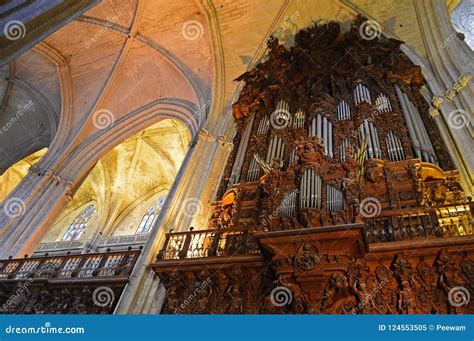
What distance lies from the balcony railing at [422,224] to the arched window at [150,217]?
11641 millimetres

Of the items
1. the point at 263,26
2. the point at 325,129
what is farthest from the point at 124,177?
the point at 325,129

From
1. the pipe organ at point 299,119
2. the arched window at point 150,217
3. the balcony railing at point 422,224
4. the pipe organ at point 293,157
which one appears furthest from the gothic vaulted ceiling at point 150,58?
the balcony railing at point 422,224

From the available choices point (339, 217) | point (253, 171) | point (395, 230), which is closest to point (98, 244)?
point (253, 171)

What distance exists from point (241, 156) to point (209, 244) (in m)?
2.82

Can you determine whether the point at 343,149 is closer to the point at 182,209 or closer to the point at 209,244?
the point at 209,244

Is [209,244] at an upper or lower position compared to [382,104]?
lower

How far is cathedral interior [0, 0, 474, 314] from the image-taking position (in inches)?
213

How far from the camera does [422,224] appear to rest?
5.74 metres

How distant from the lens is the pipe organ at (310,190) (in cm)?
581

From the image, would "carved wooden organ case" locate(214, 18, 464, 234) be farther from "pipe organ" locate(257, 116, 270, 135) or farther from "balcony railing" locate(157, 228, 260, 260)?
"balcony railing" locate(157, 228, 260, 260)

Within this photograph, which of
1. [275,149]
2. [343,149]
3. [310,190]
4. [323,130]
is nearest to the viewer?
[310,190]

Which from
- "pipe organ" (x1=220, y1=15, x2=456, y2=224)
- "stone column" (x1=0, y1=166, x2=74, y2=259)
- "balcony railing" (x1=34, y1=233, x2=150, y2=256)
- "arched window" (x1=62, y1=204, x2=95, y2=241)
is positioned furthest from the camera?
"arched window" (x1=62, y1=204, x2=95, y2=241)

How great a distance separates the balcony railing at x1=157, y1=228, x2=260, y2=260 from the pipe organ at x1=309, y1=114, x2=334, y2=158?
2345 mm

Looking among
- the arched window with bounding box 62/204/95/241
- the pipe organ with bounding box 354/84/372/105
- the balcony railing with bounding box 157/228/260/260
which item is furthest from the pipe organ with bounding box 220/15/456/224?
the arched window with bounding box 62/204/95/241
